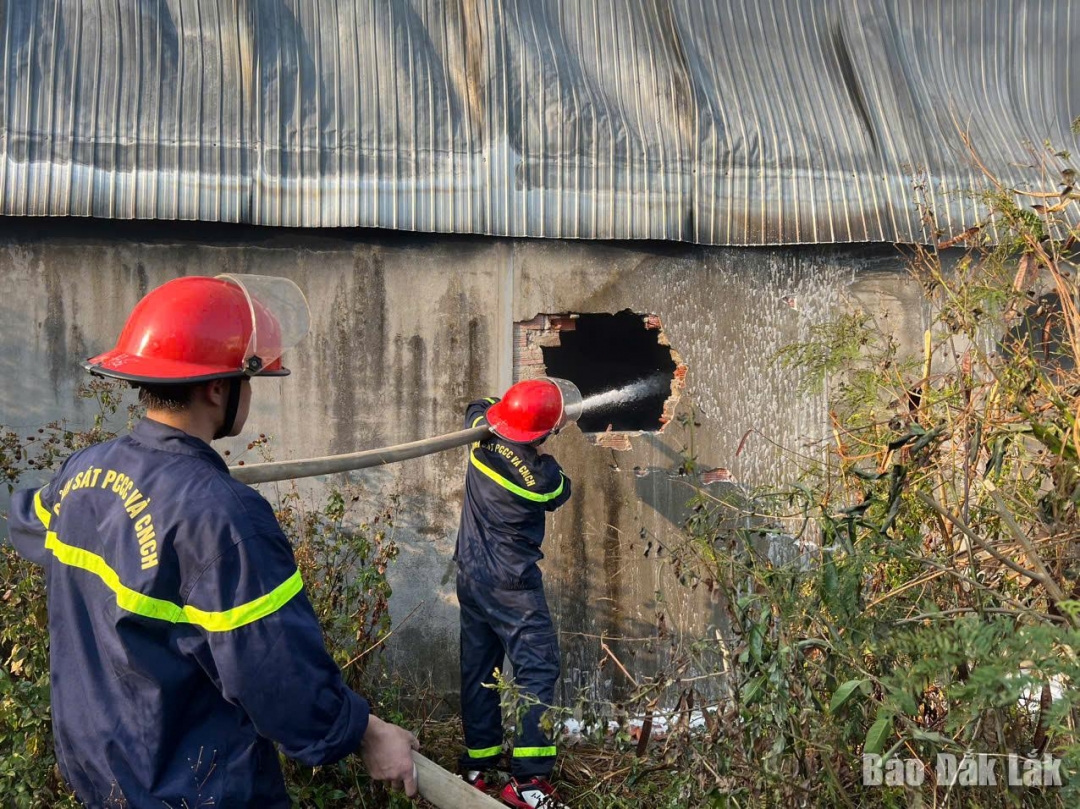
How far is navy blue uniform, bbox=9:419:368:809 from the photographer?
2.23 m

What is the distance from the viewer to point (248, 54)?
5688 mm

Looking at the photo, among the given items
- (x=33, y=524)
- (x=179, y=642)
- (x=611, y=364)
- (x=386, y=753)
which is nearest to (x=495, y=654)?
(x=386, y=753)

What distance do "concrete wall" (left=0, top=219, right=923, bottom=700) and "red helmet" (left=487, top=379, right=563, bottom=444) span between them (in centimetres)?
76

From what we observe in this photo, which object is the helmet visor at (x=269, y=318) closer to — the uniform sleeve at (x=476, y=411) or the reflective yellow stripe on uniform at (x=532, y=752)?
the uniform sleeve at (x=476, y=411)

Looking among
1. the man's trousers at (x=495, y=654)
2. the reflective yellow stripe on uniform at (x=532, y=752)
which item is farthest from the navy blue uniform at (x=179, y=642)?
the man's trousers at (x=495, y=654)

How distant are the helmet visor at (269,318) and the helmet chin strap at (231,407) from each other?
55 mm

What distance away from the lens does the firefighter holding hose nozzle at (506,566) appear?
4953 mm

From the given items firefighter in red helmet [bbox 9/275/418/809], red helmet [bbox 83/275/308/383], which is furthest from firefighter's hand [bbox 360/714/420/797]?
red helmet [bbox 83/275/308/383]

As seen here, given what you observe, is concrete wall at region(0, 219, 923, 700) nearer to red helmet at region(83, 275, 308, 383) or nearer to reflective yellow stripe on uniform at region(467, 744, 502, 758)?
reflective yellow stripe on uniform at region(467, 744, 502, 758)

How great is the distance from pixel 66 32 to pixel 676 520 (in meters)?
4.53

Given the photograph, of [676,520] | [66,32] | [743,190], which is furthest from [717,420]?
[66,32]

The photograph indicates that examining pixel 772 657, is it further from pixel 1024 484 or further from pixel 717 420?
pixel 717 420

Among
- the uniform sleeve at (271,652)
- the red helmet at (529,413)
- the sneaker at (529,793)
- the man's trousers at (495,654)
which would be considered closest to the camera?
the uniform sleeve at (271,652)

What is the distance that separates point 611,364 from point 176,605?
21.2 ft
